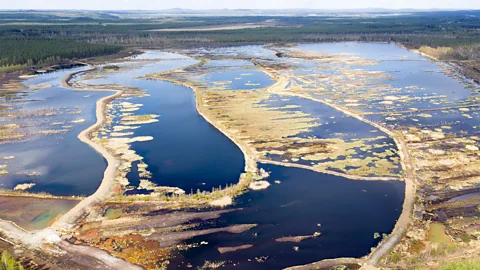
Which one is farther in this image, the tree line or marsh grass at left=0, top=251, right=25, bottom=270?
the tree line

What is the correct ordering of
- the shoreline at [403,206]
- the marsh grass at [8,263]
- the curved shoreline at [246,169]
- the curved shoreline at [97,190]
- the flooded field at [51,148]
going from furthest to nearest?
1. the flooded field at [51,148]
2. the curved shoreline at [97,190]
3. the curved shoreline at [246,169]
4. the shoreline at [403,206]
5. the marsh grass at [8,263]

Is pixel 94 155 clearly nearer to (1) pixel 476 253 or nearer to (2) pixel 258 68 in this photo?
(1) pixel 476 253

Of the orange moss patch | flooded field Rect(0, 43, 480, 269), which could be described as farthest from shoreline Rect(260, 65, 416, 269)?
the orange moss patch

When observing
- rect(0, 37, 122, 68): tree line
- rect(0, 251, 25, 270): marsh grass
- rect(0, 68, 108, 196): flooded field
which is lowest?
rect(0, 251, 25, 270): marsh grass

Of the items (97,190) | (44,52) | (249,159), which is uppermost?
(44,52)

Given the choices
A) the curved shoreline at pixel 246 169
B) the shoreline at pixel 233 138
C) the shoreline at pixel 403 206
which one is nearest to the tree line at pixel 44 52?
the curved shoreline at pixel 246 169

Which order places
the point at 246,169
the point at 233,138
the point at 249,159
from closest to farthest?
1. the point at 246,169
2. the point at 249,159
3. the point at 233,138

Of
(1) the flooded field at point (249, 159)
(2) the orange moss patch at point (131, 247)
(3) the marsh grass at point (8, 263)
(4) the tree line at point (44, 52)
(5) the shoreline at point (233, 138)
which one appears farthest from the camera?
(4) the tree line at point (44, 52)

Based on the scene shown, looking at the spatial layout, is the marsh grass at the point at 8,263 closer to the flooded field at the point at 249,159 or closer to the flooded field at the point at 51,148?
the flooded field at the point at 249,159

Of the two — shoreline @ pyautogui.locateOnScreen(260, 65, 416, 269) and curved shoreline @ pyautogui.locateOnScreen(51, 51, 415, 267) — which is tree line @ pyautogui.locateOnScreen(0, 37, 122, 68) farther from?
shoreline @ pyautogui.locateOnScreen(260, 65, 416, 269)

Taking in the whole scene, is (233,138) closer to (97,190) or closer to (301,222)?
(97,190)

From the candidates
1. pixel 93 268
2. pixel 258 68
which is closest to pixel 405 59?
pixel 258 68

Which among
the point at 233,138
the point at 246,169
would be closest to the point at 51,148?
the point at 233,138
